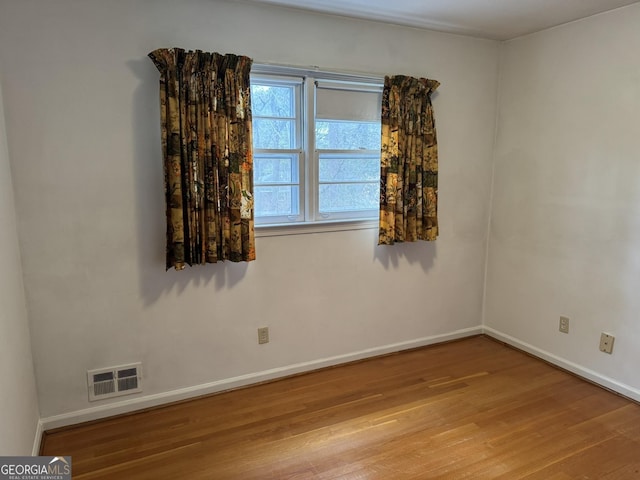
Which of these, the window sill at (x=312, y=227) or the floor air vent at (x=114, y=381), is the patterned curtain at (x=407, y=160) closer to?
the window sill at (x=312, y=227)

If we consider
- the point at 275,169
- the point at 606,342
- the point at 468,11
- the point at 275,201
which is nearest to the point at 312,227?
the point at 275,201

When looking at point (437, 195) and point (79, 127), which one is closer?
point (79, 127)

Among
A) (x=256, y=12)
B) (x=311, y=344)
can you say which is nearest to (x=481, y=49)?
(x=256, y=12)

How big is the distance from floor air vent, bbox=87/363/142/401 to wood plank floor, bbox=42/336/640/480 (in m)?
0.16

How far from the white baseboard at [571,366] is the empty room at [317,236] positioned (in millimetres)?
24

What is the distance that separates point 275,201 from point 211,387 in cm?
126

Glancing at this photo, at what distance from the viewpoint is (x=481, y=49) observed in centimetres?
323

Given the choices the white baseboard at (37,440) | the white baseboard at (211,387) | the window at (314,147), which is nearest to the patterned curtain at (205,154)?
the window at (314,147)

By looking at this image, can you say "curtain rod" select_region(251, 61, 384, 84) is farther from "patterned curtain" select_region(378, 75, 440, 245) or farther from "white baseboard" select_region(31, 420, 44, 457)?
"white baseboard" select_region(31, 420, 44, 457)

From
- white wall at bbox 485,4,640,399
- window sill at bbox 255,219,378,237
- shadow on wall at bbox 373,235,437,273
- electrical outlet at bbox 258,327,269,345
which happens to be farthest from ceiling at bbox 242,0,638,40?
electrical outlet at bbox 258,327,269,345

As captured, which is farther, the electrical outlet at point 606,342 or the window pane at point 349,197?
the window pane at point 349,197

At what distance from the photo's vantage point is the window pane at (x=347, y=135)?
2.87 meters

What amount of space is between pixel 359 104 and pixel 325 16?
0.59 metres

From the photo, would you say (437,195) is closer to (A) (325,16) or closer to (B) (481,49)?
(B) (481,49)
